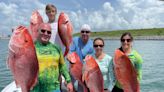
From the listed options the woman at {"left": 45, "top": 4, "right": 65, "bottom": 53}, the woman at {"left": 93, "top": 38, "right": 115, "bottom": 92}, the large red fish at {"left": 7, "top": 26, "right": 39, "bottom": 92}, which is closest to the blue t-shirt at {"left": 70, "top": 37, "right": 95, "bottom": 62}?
the woman at {"left": 45, "top": 4, "right": 65, "bottom": 53}

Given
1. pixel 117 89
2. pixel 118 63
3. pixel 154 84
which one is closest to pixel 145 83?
pixel 154 84

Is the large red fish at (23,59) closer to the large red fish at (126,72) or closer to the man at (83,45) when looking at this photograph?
the large red fish at (126,72)

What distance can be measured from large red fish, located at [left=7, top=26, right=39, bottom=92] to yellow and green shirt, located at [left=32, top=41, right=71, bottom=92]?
0.29m

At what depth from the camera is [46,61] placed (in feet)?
13.9

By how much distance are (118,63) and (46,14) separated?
2006mm

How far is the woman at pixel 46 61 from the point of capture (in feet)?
13.7

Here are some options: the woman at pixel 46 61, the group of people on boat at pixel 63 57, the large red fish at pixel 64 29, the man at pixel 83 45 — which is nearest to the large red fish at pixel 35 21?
the group of people on boat at pixel 63 57

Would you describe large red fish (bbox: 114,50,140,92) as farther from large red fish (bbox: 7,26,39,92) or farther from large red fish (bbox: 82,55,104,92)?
large red fish (bbox: 7,26,39,92)

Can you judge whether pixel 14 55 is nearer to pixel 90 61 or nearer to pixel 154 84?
pixel 90 61

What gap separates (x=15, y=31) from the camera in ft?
12.1

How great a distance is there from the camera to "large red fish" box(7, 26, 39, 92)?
370 centimetres

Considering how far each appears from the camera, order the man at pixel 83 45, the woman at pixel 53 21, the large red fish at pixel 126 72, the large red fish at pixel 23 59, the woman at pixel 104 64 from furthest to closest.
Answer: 1. the man at pixel 83 45
2. the woman at pixel 53 21
3. the woman at pixel 104 64
4. the large red fish at pixel 126 72
5. the large red fish at pixel 23 59

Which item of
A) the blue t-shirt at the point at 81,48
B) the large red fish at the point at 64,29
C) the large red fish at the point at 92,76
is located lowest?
the large red fish at the point at 92,76

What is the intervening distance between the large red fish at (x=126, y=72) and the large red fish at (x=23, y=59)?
3.75 ft
